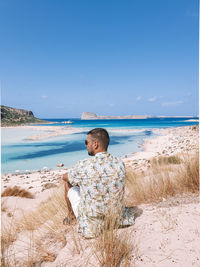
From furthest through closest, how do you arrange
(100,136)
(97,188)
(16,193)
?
(16,193) < (100,136) < (97,188)

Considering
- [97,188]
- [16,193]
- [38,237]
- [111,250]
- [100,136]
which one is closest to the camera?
[111,250]

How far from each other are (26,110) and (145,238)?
4241 inches

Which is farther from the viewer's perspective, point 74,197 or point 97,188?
point 74,197

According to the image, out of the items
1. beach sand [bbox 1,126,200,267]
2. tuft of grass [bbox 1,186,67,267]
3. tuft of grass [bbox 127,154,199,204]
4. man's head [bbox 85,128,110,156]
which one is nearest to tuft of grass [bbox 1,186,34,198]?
tuft of grass [bbox 1,186,67,267]

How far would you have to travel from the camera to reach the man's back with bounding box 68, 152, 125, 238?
83.3 inches

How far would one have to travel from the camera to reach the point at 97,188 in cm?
212

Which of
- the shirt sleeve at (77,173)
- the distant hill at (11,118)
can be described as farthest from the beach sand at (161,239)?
the distant hill at (11,118)

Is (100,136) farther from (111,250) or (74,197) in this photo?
(111,250)

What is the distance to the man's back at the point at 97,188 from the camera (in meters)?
2.12

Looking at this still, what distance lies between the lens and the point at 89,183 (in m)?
2.13

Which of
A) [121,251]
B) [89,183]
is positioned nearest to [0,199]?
[89,183]

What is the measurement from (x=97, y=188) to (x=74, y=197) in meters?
0.55

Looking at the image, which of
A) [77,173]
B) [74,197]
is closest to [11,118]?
[74,197]

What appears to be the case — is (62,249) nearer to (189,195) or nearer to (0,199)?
(189,195)
